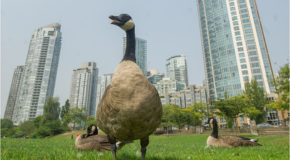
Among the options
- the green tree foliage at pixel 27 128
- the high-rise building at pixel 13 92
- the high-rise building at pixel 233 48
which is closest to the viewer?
the green tree foliage at pixel 27 128

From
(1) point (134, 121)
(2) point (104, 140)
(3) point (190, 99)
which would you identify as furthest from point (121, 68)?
(3) point (190, 99)

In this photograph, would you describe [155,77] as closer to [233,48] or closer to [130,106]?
[233,48]

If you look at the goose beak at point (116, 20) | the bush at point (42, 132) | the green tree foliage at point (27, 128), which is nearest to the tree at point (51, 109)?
the bush at point (42, 132)

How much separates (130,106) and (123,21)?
2.18m

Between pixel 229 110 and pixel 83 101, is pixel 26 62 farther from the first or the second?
pixel 229 110

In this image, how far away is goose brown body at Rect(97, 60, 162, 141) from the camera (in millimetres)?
3236

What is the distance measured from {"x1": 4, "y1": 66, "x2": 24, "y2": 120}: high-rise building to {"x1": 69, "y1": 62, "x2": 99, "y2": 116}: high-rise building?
4210 cm

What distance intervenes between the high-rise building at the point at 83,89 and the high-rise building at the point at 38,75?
36637 millimetres

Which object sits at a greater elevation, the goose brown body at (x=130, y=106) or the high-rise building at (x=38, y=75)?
the high-rise building at (x=38, y=75)

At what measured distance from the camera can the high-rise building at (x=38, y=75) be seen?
118625 millimetres

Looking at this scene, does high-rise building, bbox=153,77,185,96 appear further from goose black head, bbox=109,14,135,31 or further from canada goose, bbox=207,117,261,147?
goose black head, bbox=109,14,135,31

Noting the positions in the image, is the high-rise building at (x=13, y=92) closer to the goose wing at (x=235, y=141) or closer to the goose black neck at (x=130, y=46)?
the goose wing at (x=235, y=141)

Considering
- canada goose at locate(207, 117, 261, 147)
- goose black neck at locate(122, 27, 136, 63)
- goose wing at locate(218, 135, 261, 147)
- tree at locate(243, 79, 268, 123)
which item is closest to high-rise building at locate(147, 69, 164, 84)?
tree at locate(243, 79, 268, 123)

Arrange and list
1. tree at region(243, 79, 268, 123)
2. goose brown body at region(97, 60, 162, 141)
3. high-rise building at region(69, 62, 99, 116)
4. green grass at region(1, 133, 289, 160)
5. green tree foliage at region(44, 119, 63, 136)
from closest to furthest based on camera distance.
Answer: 1. goose brown body at region(97, 60, 162, 141)
2. green grass at region(1, 133, 289, 160)
3. green tree foliage at region(44, 119, 63, 136)
4. tree at region(243, 79, 268, 123)
5. high-rise building at region(69, 62, 99, 116)
